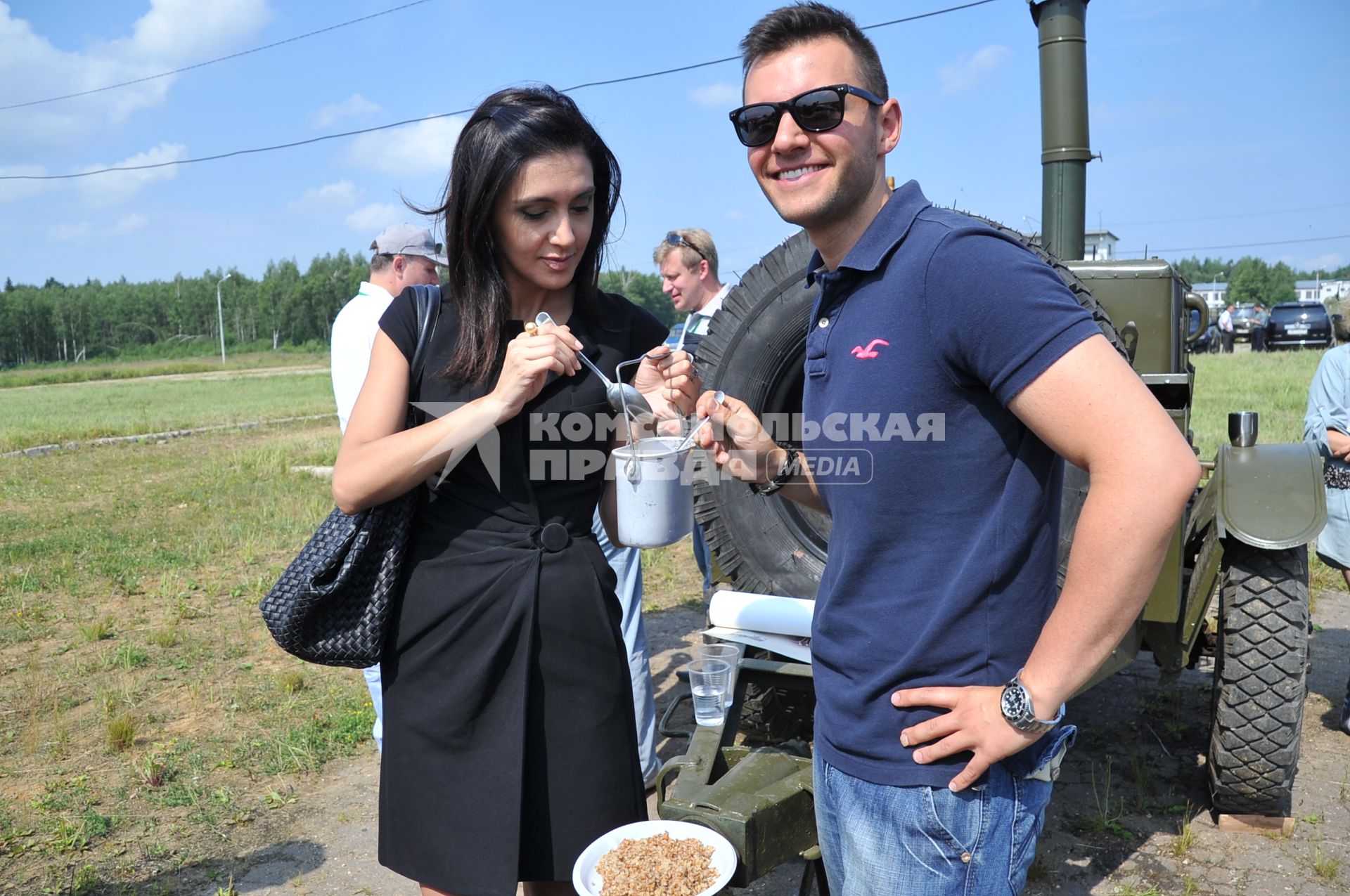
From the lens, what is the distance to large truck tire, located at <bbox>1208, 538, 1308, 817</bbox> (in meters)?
3.26

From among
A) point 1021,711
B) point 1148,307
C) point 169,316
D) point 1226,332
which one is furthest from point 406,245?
point 169,316

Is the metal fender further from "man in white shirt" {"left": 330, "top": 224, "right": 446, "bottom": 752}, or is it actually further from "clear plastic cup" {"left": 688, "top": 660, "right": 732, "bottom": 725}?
"man in white shirt" {"left": 330, "top": 224, "right": 446, "bottom": 752}

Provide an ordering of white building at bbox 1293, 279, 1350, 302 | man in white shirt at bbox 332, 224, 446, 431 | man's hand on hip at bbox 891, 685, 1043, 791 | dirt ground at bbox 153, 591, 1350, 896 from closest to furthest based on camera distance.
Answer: man's hand on hip at bbox 891, 685, 1043, 791 < dirt ground at bbox 153, 591, 1350, 896 < man in white shirt at bbox 332, 224, 446, 431 < white building at bbox 1293, 279, 1350, 302

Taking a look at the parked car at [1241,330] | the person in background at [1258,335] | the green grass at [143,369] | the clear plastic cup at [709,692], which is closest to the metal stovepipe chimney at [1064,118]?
the clear plastic cup at [709,692]

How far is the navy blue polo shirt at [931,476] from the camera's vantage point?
1.34m

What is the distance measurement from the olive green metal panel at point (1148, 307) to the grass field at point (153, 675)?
373cm

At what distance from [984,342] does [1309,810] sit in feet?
10.9

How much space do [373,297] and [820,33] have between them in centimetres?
289

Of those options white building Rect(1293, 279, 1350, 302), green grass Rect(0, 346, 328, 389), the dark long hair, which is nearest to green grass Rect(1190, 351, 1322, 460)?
the dark long hair

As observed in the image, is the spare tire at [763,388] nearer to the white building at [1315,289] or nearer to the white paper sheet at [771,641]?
the white paper sheet at [771,641]

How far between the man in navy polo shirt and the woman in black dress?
0.48 metres

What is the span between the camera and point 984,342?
1306 mm

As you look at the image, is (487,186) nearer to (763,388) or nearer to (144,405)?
(763,388)

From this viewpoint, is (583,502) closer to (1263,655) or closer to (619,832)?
(619,832)
